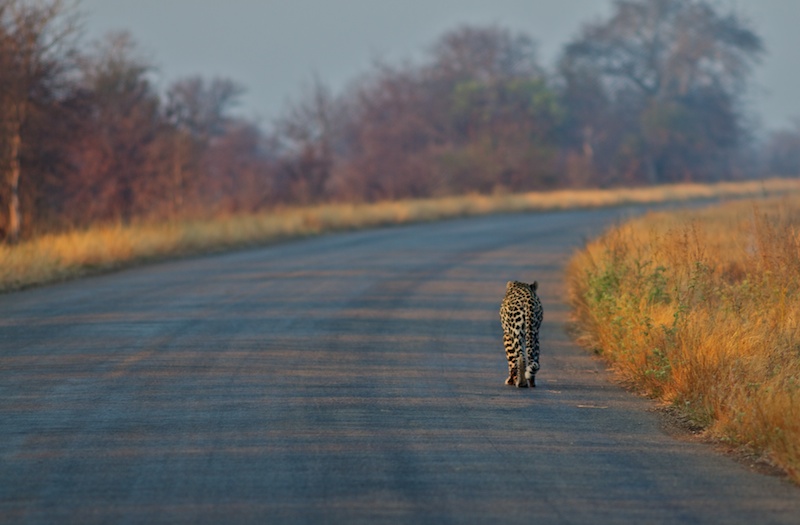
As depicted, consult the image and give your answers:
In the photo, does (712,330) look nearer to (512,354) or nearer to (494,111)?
(512,354)

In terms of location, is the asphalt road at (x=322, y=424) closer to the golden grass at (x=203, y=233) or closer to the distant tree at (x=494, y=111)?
the golden grass at (x=203, y=233)

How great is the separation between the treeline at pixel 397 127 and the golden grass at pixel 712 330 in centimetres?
1479

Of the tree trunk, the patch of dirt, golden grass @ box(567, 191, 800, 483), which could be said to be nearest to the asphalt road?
the patch of dirt

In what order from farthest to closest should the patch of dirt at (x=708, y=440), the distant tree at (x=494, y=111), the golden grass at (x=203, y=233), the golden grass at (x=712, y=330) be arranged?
1. the distant tree at (x=494, y=111)
2. the golden grass at (x=203, y=233)
3. the golden grass at (x=712, y=330)
4. the patch of dirt at (x=708, y=440)

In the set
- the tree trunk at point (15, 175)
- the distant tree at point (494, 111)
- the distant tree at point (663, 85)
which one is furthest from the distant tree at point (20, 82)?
the distant tree at point (663, 85)

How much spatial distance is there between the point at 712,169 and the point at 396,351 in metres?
73.1

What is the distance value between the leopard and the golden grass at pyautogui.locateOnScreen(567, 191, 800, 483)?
1.02 meters

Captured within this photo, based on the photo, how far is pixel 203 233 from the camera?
2655 cm

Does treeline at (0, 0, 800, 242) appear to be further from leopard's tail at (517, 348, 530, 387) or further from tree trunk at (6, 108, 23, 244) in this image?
leopard's tail at (517, 348, 530, 387)

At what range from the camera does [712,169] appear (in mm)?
81312

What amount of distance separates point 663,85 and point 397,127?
28258mm

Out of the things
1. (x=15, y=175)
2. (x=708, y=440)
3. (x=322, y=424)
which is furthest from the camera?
(x=15, y=175)

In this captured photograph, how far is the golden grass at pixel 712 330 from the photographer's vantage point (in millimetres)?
8203

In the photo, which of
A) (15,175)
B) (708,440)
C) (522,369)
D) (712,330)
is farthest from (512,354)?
(15,175)
